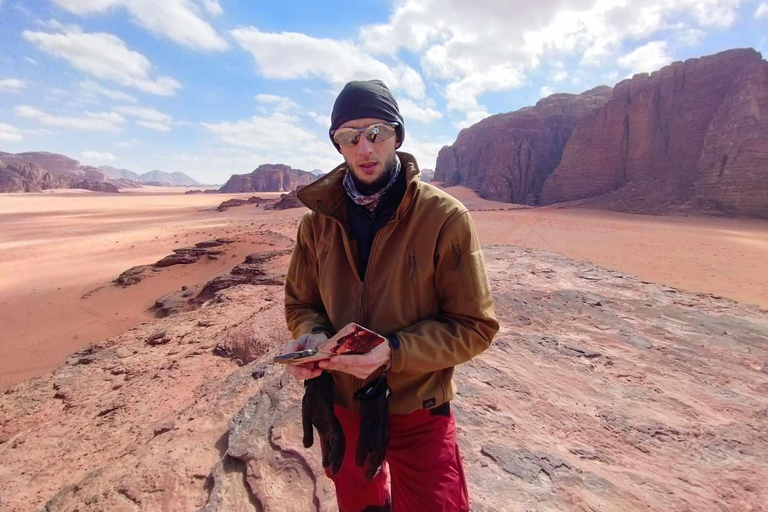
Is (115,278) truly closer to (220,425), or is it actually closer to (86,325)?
(86,325)

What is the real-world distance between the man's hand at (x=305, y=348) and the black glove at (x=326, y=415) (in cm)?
7

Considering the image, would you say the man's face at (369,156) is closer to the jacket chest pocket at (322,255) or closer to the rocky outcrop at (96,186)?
the jacket chest pocket at (322,255)

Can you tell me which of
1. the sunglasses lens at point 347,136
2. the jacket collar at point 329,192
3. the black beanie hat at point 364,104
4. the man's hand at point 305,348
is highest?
the black beanie hat at point 364,104

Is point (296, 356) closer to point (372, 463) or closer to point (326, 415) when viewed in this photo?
point (326, 415)

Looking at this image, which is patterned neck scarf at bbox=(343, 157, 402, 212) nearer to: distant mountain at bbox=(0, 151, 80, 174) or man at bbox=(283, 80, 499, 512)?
man at bbox=(283, 80, 499, 512)

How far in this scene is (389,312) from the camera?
1.46 meters

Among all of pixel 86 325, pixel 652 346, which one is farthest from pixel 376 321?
pixel 86 325

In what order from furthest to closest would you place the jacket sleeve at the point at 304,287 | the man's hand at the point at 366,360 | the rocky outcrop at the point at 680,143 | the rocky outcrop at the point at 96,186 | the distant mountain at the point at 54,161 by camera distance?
the distant mountain at the point at 54,161, the rocky outcrop at the point at 96,186, the rocky outcrop at the point at 680,143, the jacket sleeve at the point at 304,287, the man's hand at the point at 366,360

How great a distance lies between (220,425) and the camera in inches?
121

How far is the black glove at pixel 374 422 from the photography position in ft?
4.58

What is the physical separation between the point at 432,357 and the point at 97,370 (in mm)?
5903

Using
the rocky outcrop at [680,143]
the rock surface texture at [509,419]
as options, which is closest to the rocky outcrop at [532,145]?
the rocky outcrop at [680,143]

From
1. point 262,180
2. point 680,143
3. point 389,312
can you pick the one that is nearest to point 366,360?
point 389,312

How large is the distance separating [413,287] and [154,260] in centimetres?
1408
